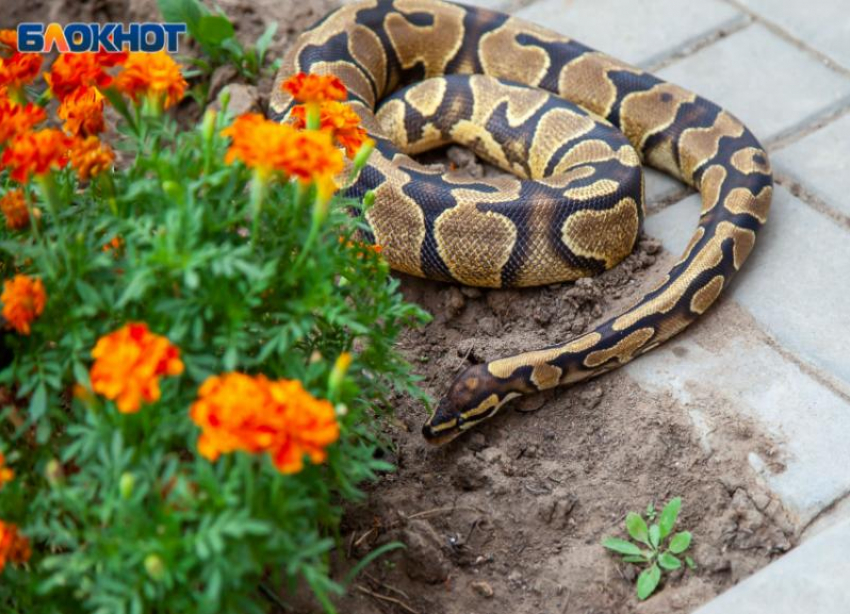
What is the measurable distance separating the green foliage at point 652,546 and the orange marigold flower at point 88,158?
2.28 m

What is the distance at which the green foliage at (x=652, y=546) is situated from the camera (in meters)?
3.80

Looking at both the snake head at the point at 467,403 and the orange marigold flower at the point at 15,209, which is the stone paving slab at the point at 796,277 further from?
the orange marigold flower at the point at 15,209

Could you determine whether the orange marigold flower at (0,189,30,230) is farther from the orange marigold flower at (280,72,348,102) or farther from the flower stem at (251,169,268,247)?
the orange marigold flower at (280,72,348,102)

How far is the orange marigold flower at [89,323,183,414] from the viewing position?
2.41 m

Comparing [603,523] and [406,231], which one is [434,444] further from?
[406,231]

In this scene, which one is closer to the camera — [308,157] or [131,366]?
[131,366]

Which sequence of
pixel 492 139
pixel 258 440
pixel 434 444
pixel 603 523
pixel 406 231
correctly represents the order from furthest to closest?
pixel 492 139, pixel 406 231, pixel 434 444, pixel 603 523, pixel 258 440

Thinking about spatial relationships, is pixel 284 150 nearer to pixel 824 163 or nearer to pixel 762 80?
pixel 824 163

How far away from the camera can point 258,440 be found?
233 centimetres

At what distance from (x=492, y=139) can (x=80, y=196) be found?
3.03 metres

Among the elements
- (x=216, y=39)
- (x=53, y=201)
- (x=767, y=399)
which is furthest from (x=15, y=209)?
(x=216, y=39)

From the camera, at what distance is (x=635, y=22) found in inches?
261

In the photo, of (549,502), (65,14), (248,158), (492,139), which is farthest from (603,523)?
(65,14)

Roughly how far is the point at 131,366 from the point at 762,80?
4.80 metres
